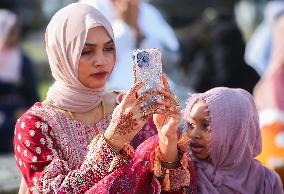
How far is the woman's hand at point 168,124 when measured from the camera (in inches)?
136

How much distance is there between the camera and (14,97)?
8234 mm

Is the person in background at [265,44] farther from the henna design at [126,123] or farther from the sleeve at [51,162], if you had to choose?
the henna design at [126,123]

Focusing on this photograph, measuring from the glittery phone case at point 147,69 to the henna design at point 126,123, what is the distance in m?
0.12

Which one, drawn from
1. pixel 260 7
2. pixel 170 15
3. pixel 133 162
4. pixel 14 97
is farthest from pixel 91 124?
pixel 260 7

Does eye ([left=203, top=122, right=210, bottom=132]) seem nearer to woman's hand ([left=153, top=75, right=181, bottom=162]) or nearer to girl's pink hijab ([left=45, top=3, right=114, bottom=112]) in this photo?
woman's hand ([left=153, top=75, right=181, bottom=162])

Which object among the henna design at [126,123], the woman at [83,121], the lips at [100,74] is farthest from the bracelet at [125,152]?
the lips at [100,74]

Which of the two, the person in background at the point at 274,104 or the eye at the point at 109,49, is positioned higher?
the eye at the point at 109,49

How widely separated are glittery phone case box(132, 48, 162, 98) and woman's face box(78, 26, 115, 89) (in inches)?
12.2

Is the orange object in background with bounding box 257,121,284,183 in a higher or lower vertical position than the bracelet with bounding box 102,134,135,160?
lower

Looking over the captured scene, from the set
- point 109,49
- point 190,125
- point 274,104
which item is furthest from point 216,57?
point 109,49

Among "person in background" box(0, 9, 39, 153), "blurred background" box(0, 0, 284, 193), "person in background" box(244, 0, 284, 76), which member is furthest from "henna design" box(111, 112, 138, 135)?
"person in background" box(244, 0, 284, 76)

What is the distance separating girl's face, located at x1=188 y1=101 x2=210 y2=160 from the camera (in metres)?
3.86

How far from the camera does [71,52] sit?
148 inches

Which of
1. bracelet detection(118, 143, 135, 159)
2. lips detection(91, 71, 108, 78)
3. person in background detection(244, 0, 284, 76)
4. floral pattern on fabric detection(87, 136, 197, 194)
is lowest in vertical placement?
person in background detection(244, 0, 284, 76)
